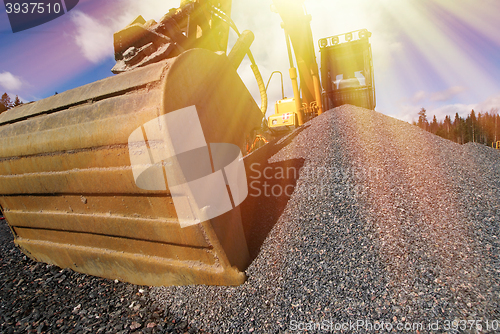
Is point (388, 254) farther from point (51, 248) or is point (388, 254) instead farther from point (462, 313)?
point (51, 248)

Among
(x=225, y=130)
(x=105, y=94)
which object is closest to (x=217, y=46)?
(x=225, y=130)

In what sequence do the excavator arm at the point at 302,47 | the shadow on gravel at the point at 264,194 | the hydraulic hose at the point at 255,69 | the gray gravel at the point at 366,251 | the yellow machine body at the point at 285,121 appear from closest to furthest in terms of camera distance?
the gray gravel at the point at 366,251
the shadow on gravel at the point at 264,194
the hydraulic hose at the point at 255,69
the excavator arm at the point at 302,47
the yellow machine body at the point at 285,121

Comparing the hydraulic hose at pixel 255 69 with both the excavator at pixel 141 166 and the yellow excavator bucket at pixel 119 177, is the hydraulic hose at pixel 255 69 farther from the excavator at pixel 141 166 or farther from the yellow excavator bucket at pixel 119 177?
the yellow excavator bucket at pixel 119 177

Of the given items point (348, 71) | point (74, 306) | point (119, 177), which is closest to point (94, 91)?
point (119, 177)

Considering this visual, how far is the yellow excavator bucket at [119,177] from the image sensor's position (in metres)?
1.67

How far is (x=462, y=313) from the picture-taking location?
133 centimetres

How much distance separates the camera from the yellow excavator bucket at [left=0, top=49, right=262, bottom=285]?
167 centimetres

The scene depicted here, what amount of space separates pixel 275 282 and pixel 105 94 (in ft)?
5.87

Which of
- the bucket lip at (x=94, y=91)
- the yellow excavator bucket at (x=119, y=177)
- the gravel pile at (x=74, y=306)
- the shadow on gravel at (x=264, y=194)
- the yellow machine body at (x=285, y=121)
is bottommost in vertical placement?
the yellow machine body at (x=285, y=121)

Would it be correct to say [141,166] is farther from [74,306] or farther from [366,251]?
[366,251]

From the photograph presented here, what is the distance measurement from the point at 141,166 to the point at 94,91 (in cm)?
80

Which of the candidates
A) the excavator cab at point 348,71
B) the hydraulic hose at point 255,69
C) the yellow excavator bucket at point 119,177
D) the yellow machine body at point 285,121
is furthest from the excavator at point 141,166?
the excavator cab at point 348,71

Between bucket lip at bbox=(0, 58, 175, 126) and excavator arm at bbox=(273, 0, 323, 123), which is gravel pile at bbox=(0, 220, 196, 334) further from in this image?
excavator arm at bbox=(273, 0, 323, 123)

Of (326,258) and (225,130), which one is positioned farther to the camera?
(225,130)
